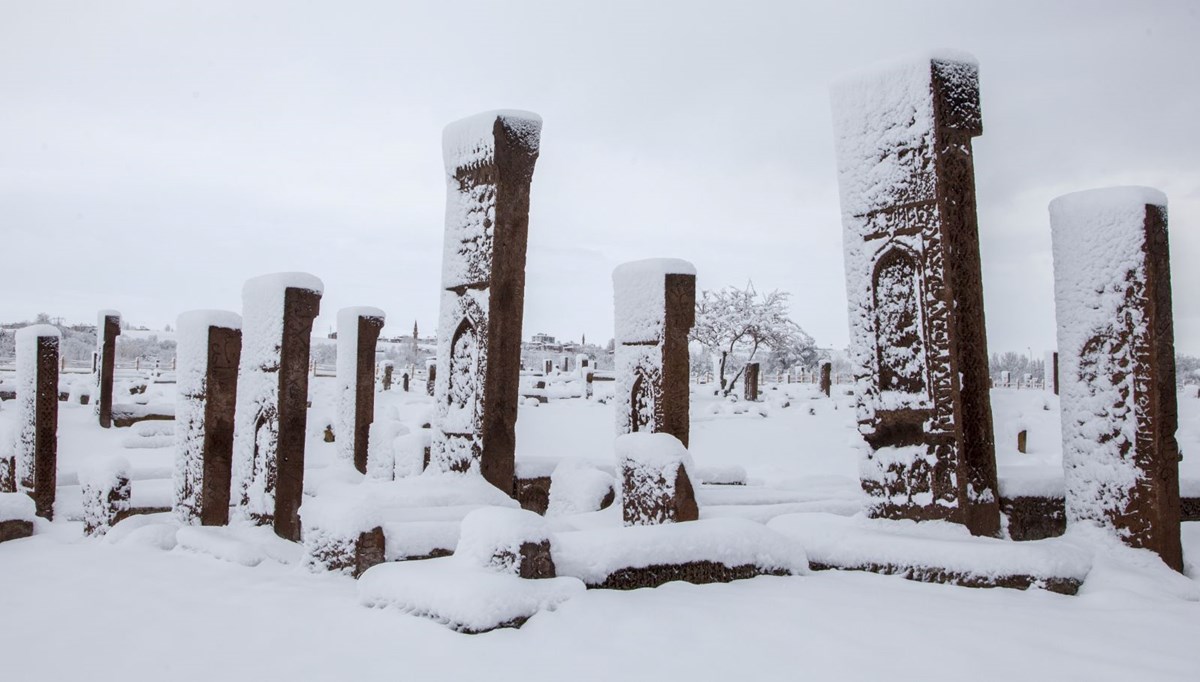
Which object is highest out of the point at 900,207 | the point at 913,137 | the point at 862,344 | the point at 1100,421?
the point at 913,137

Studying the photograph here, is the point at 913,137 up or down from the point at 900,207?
up

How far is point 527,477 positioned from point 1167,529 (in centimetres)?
486

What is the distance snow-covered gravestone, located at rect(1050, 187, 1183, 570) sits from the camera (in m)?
4.89

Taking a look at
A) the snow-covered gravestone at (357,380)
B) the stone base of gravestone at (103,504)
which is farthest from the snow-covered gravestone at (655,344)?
the stone base of gravestone at (103,504)

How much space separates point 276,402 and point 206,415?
2.36 ft

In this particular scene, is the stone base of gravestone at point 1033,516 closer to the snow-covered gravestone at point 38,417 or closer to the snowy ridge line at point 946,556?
the snowy ridge line at point 946,556

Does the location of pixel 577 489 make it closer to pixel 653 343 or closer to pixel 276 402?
pixel 653 343

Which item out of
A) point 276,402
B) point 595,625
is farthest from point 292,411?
point 595,625

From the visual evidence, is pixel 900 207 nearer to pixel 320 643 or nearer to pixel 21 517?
pixel 320 643

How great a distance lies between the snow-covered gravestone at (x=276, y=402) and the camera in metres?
6.38

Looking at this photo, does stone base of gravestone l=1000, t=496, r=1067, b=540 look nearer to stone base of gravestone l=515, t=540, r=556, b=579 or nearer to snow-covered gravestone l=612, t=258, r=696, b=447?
snow-covered gravestone l=612, t=258, r=696, b=447

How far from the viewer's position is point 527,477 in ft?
23.7

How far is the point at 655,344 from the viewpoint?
748cm

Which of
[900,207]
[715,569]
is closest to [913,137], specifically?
[900,207]
